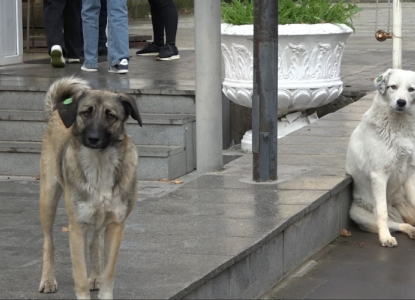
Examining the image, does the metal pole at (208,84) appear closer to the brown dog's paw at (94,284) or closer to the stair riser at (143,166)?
the stair riser at (143,166)

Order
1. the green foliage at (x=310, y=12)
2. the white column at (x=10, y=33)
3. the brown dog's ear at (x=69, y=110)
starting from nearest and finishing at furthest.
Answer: the brown dog's ear at (x=69, y=110) < the green foliage at (x=310, y=12) < the white column at (x=10, y=33)

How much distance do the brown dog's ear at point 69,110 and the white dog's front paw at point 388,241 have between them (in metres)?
2.95

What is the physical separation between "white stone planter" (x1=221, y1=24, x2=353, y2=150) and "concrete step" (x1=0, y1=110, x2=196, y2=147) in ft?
→ 2.80

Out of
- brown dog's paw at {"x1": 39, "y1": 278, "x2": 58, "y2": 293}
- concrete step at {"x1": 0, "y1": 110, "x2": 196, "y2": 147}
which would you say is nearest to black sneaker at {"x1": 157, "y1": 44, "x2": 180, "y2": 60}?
concrete step at {"x1": 0, "y1": 110, "x2": 196, "y2": 147}

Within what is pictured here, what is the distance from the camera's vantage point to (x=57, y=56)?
10641 mm

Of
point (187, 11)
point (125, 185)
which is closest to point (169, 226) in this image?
point (125, 185)

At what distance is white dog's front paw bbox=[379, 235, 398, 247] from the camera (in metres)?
6.20

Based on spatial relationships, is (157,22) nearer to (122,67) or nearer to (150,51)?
(150,51)

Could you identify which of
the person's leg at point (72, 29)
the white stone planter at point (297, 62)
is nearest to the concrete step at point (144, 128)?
the white stone planter at point (297, 62)

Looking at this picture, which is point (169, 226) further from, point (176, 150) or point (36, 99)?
point (36, 99)

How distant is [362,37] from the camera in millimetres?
16250

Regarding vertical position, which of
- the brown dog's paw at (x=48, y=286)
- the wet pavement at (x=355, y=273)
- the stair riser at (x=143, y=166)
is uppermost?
the brown dog's paw at (x=48, y=286)

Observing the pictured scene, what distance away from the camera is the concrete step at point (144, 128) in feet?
26.8

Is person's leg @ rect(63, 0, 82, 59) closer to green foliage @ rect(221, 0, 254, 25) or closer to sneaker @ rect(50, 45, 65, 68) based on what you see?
sneaker @ rect(50, 45, 65, 68)
